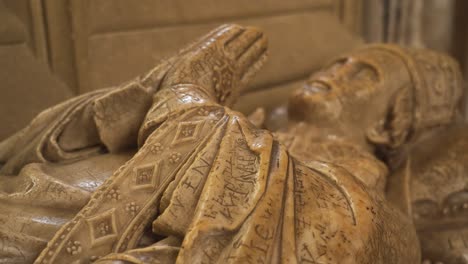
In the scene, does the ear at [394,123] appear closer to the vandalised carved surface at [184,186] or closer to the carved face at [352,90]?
the carved face at [352,90]

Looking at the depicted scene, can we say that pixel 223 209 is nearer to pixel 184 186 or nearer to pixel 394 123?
pixel 184 186

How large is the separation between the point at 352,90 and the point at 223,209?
99 centimetres

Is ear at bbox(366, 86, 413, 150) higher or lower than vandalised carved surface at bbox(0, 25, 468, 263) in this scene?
lower

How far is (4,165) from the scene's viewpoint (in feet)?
3.91

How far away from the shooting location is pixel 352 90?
5.71ft

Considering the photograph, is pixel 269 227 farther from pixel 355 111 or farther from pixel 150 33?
pixel 150 33

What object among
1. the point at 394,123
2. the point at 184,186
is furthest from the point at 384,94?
the point at 184,186

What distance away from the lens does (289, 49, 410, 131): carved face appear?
171 centimetres

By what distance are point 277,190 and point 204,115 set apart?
9.4 inches

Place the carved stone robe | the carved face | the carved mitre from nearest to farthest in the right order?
the carved stone robe, the carved face, the carved mitre

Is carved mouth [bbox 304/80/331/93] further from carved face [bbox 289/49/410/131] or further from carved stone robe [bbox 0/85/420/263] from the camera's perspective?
carved stone robe [bbox 0/85/420/263]

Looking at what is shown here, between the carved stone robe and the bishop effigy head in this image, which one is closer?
the carved stone robe

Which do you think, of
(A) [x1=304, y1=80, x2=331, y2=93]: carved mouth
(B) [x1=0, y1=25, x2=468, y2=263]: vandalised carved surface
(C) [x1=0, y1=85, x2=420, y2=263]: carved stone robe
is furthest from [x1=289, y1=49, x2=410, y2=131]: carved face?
(C) [x1=0, y1=85, x2=420, y2=263]: carved stone robe

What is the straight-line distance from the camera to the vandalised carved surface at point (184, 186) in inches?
34.2
